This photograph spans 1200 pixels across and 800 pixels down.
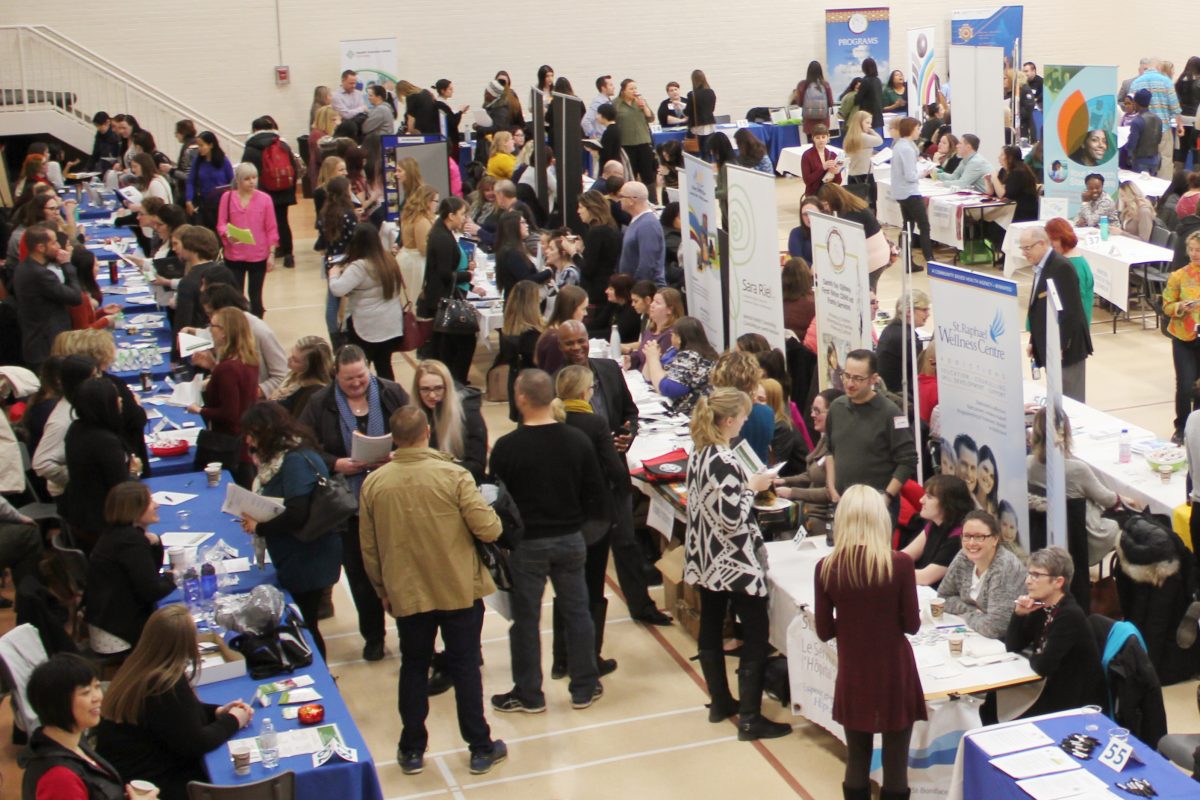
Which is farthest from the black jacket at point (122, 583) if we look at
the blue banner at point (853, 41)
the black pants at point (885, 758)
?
the blue banner at point (853, 41)

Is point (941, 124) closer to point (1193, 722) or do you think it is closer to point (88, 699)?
point (1193, 722)

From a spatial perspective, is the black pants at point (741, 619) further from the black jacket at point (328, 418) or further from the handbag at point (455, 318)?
the handbag at point (455, 318)

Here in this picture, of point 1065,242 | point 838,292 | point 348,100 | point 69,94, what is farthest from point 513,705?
point 69,94

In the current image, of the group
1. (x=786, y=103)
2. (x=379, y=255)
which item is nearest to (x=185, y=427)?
(x=379, y=255)

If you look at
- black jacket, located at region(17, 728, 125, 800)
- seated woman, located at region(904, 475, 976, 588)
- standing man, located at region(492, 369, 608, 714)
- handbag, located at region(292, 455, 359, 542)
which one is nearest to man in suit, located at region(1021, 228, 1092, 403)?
seated woman, located at region(904, 475, 976, 588)

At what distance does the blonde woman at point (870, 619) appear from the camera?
4.64 metres

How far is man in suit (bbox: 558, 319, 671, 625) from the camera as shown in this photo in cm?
657

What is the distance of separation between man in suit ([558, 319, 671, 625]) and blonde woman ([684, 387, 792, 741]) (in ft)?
2.92

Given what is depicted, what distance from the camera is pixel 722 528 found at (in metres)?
5.49

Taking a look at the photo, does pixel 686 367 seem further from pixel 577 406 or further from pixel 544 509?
pixel 544 509

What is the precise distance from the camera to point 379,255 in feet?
28.3

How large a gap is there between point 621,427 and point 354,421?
1.27m

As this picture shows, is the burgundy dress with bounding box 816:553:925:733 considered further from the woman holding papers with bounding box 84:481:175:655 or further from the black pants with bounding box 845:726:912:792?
the woman holding papers with bounding box 84:481:175:655

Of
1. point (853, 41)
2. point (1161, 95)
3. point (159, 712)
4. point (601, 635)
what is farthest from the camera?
point (853, 41)
